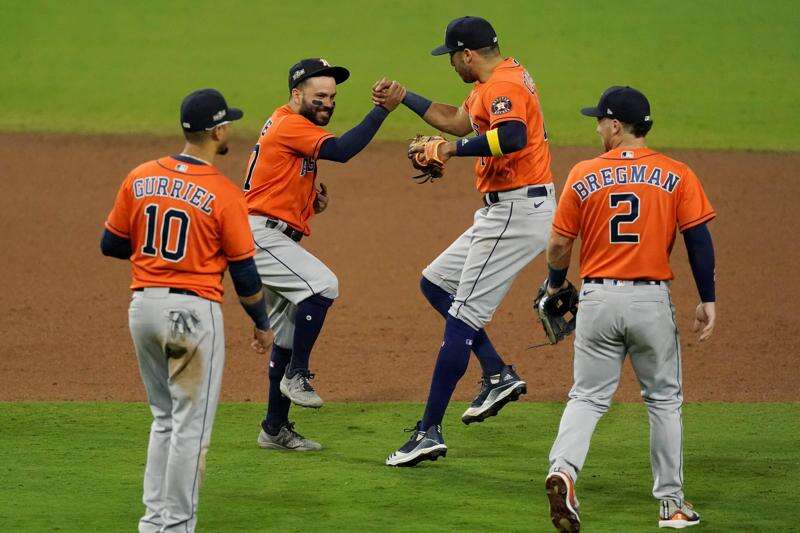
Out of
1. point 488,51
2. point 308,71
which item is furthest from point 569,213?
point 308,71

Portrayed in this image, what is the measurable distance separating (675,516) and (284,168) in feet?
9.35

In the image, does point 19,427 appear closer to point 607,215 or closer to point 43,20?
point 607,215

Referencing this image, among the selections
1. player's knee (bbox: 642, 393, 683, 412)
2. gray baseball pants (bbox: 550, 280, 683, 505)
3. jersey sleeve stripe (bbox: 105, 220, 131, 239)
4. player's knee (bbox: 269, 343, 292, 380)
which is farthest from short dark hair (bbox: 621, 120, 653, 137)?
player's knee (bbox: 269, 343, 292, 380)

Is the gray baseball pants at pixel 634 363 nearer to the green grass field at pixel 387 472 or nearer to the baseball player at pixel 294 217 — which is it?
the green grass field at pixel 387 472

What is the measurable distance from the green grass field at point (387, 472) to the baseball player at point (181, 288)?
0.62 meters

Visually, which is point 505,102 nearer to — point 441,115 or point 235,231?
point 441,115

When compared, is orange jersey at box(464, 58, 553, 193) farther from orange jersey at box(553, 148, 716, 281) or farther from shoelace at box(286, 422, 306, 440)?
shoelace at box(286, 422, 306, 440)

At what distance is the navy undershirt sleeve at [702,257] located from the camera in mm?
5375

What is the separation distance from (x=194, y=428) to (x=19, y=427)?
2.56 m

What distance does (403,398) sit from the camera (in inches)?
316

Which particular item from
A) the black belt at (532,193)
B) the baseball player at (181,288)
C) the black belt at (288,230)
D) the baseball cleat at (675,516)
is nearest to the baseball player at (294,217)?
the black belt at (288,230)

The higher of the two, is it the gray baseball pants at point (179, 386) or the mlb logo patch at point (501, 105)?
the mlb logo patch at point (501, 105)

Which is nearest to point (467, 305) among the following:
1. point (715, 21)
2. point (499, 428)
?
point (499, 428)

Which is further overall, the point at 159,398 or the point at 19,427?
the point at 19,427
